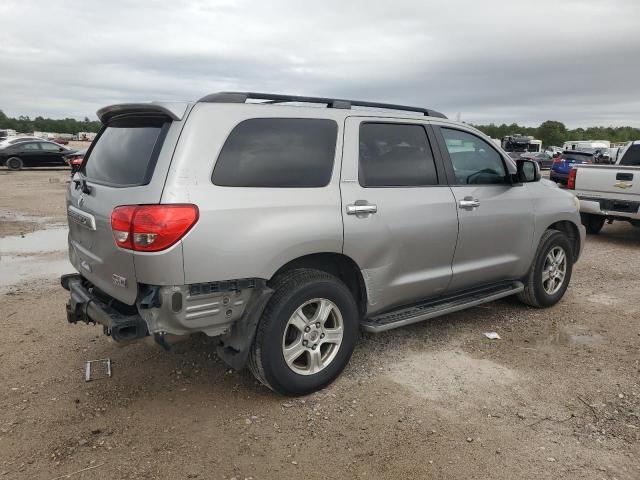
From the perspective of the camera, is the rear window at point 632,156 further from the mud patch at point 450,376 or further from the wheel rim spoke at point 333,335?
the wheel rim spoke at point 333,335

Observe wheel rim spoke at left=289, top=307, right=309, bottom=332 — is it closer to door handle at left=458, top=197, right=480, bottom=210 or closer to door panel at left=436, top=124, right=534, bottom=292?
door panel at left=436, top=124, right=534, bottom=292

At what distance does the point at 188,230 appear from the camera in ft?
9.68

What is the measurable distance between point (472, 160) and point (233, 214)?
8.14 feet

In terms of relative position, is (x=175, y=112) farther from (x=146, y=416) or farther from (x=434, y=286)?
(x=434, y=286)

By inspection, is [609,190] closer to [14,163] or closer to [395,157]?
[395,157]

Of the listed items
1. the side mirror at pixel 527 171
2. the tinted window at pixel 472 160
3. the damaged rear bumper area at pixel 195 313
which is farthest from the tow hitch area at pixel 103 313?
the side mirror at pixel 527 171

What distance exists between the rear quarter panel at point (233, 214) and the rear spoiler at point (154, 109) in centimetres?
8

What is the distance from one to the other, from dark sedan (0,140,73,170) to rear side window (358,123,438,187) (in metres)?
23.9

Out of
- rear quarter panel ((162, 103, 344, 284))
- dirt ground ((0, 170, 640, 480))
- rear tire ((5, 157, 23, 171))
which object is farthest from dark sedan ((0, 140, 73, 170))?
rear quarter panel ((162, 103, 344, 284))

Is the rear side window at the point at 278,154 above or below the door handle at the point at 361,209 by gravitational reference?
above

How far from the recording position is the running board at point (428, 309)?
3.87 m

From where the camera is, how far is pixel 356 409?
344 cm

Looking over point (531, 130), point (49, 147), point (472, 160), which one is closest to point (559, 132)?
point (531, 130)

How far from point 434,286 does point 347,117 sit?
1.52m
